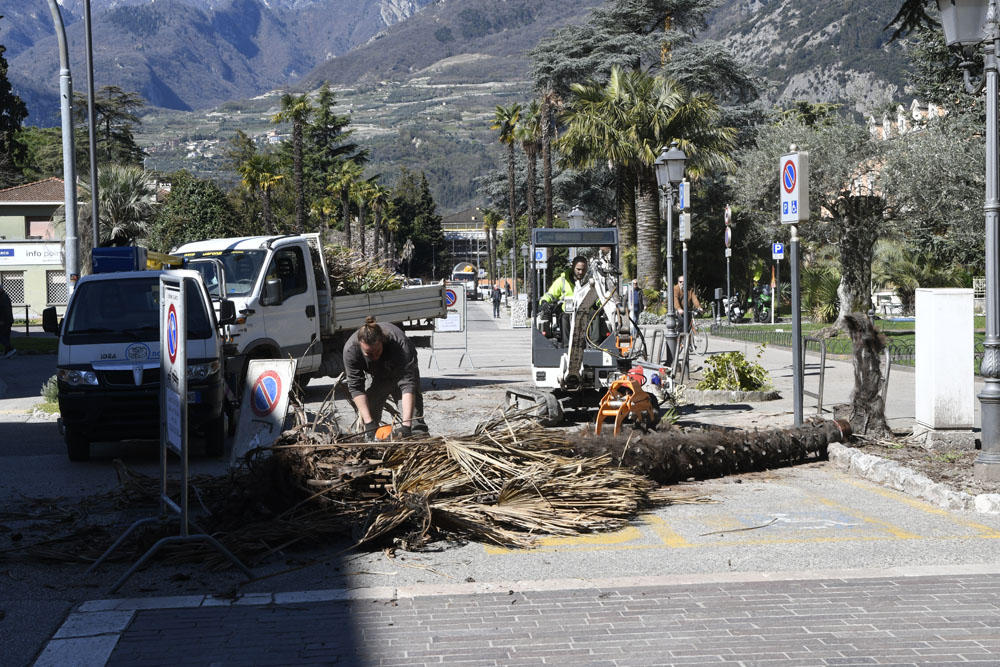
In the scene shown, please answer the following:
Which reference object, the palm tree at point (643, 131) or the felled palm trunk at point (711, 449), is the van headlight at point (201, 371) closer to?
the felled palm trunk at point (711, 449)

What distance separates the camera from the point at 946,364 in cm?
994

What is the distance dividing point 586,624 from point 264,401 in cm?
413

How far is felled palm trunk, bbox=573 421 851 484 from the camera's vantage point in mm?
8703

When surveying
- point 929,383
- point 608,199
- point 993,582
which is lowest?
point 993,582

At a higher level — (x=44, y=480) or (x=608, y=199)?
(x=608, y=199)

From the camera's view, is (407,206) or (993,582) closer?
(993,582)

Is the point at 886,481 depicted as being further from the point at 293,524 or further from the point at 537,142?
the point at 537,142

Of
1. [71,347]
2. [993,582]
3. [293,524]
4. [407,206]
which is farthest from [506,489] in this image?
[407,206]

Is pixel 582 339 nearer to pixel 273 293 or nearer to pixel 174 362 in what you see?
pixel 273 293

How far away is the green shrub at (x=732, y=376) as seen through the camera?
15789mm

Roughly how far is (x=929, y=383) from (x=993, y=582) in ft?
14.3

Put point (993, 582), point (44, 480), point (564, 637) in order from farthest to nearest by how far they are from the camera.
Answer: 1. point (44, 480)
2. point (993, 582)
3. point (564, 637)

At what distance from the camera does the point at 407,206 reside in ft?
454

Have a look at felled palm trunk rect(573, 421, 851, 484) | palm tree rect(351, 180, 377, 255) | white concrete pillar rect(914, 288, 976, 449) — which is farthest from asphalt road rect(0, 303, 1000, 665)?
palm tree rect(351, 180, 377, 255)
